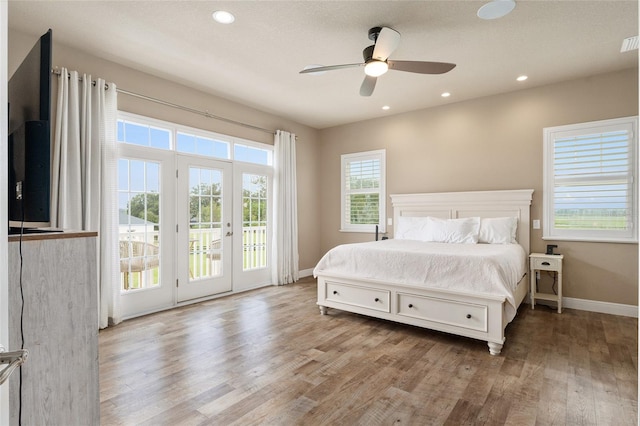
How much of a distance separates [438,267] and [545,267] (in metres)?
1.74

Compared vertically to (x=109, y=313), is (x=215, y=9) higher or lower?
higher

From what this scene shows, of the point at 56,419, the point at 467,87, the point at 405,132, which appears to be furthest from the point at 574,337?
the point at 56,419

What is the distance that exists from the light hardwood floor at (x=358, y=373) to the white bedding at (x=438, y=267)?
1.70 ft

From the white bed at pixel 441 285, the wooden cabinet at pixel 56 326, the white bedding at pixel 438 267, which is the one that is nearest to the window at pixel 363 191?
the white bed at pixel 441 285

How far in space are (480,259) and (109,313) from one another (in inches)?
145

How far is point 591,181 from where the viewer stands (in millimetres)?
3930

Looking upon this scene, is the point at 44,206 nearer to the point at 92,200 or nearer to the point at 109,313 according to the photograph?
the point at 92,200

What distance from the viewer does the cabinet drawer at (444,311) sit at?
283 centimetres

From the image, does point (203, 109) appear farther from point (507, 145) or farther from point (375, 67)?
point (507, 145)

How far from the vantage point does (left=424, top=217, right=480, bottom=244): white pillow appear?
4.20 m

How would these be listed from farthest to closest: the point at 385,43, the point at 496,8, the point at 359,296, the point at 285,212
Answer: the point at 285,212 < the point at 359,296 < the point at 385,43 < the point at 496,8

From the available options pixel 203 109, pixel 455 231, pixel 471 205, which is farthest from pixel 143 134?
pixel 471 205

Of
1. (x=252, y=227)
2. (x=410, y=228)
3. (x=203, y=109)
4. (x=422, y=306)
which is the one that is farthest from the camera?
(x=252, y=227)

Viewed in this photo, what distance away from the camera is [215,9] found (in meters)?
2.63
